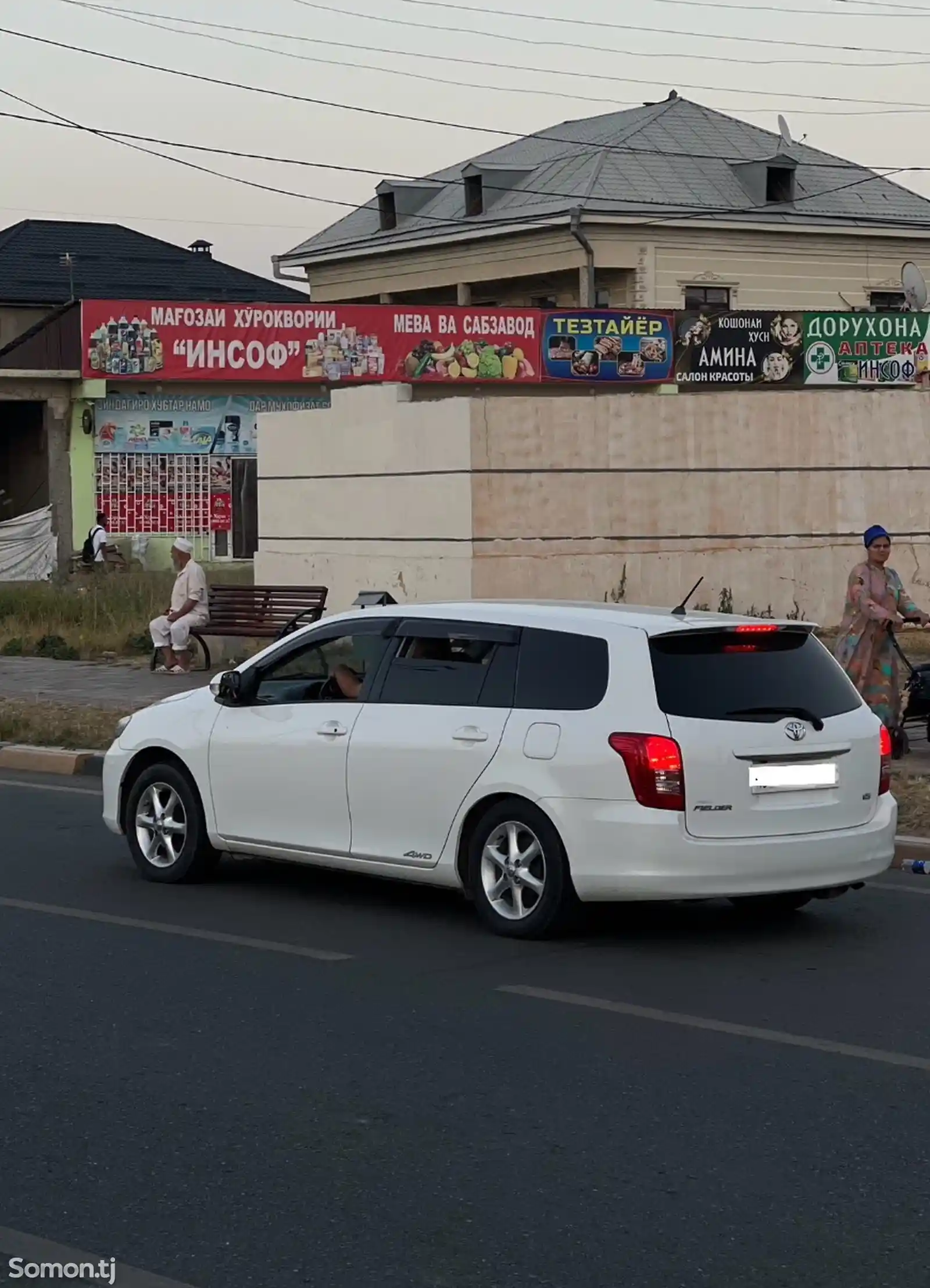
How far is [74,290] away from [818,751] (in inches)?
1872

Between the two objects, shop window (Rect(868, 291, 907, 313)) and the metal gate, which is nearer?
the metal gate

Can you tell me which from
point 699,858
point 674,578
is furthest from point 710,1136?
point 674,578

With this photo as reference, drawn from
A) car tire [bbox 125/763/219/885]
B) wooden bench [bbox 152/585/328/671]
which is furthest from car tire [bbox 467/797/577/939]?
wooden bench [bbox 152/585/328/671]

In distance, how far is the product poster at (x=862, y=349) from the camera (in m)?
40.1

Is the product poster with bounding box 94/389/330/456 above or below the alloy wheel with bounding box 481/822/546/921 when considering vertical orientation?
above

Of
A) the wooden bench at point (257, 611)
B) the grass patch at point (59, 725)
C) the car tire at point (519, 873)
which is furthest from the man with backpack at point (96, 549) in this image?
the car tire at point (519, 873)

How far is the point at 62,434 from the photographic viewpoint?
129ft

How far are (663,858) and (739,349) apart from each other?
109 ft

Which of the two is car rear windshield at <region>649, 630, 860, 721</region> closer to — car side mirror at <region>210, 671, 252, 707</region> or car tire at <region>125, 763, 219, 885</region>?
car side mirror at <region>210, 671, 252, 707</region>

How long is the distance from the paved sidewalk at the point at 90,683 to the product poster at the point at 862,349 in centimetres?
2215

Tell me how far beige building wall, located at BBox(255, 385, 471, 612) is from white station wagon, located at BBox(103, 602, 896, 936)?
10.7m

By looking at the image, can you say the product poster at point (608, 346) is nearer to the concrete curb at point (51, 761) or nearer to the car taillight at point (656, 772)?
the concrete curb at point (51, 761)

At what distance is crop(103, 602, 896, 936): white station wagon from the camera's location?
8.48 meters

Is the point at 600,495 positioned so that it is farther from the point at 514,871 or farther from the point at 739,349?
the point at 739,349
